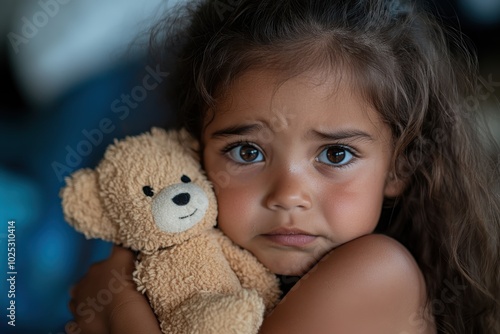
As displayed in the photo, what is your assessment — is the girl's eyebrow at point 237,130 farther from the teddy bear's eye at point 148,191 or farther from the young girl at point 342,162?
the teddy bear's eye at point 148,191

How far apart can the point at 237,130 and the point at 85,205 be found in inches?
9.9

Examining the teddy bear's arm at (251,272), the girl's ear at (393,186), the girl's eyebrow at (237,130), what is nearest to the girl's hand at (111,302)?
the teddy bear's arm at (251,272)

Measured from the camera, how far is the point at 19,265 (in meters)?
1.12

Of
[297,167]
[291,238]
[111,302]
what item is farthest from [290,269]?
[111,302]

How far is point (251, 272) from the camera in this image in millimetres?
966

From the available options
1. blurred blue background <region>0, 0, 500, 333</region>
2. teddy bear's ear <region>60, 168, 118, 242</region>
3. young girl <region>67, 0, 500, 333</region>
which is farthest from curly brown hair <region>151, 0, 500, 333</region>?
teddy bear's ear <region>60, 168, 118, 242</region>

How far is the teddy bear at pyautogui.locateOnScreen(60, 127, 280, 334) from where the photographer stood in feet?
2.88

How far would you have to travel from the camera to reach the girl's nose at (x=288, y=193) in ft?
3.00

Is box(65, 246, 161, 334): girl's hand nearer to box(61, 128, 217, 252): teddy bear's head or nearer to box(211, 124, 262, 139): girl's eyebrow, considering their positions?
box(61, 128, 217, 252): teddy bear's head

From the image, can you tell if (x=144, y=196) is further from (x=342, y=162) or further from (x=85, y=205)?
(x=342, y=162)

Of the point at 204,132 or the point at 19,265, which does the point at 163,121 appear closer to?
the point at 204,132

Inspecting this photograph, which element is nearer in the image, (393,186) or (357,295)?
(357,295)

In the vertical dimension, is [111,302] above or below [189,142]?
below

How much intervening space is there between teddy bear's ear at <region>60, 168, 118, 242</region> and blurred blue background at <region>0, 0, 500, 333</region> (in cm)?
22
